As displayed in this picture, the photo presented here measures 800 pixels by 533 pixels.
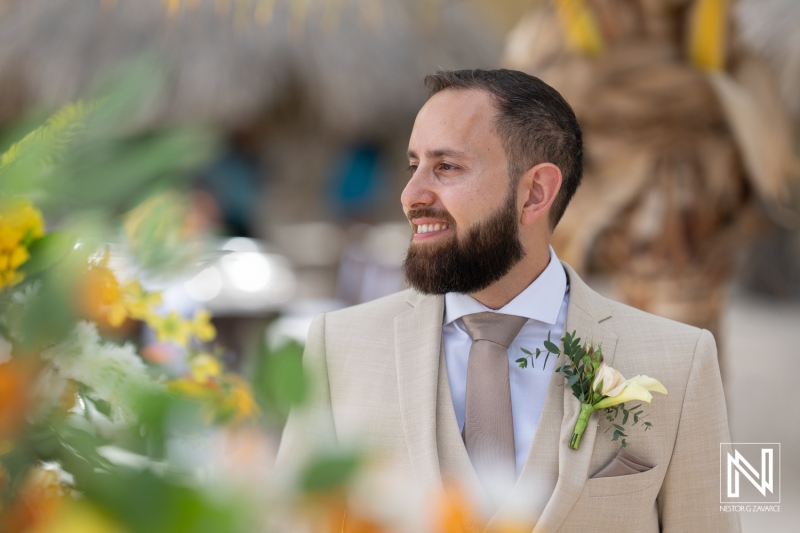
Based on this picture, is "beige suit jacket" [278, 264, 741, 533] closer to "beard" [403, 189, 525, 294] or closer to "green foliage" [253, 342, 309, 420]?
"beard" [403, 189, 525, 294]

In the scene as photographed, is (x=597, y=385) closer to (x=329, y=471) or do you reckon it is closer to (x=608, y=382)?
(x=608, y=382)

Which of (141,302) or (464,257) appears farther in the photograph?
(464,257)

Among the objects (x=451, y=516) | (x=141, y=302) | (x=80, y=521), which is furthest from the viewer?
(x=141, y=302)

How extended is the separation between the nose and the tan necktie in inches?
9.8

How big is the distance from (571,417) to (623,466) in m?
0.11

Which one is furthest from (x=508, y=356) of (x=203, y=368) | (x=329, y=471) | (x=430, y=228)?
(x=329, y=471)

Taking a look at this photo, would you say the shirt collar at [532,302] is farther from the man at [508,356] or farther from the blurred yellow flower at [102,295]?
the blurred yellow flower at [102,295]

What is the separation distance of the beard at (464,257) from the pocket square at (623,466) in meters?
0.35

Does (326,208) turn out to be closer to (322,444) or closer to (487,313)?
(487,313)

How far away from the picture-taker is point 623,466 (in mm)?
1466

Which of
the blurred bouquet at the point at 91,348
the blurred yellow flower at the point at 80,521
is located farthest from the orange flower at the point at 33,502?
the blurred yellow flower at the point at 80,521

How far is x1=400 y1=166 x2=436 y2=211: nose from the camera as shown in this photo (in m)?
1.47

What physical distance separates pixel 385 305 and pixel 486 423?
13.5 inches

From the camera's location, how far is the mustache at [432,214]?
1491mm
